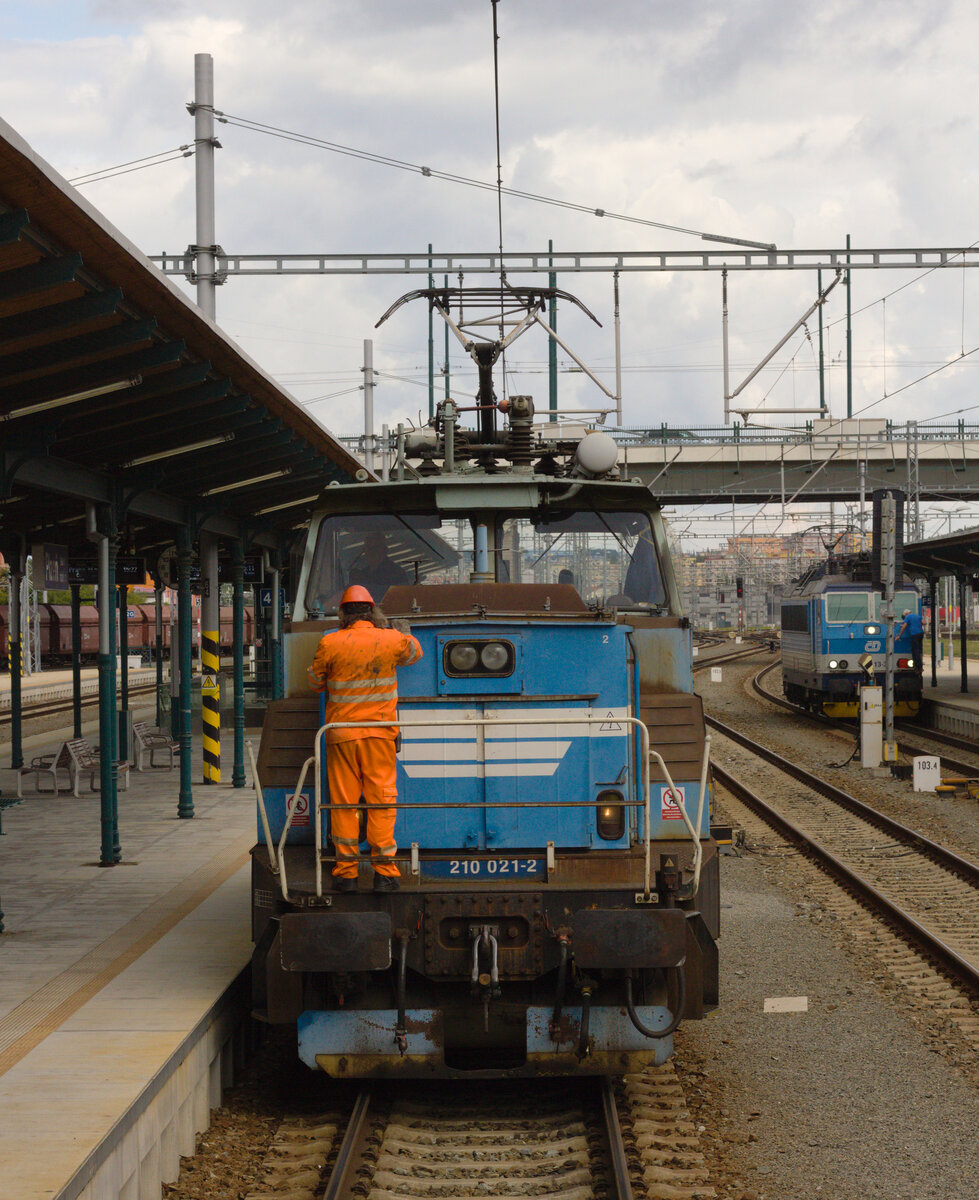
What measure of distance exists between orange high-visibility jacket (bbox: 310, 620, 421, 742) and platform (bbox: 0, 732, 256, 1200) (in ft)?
5.85

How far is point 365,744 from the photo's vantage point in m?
6.31

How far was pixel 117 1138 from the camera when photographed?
5223 mm

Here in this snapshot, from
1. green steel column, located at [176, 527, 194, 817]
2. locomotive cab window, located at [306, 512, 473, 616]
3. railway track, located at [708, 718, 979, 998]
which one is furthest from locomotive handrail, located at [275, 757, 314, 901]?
green steel column, located at [176, 527, 194, 817]

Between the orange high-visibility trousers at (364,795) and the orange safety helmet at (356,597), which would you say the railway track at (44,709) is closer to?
the orange safety helmet at (356,597)

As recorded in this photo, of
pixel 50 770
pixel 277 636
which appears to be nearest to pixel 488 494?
pixel 50 770

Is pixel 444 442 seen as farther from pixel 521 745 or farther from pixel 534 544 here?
pixel 521 745

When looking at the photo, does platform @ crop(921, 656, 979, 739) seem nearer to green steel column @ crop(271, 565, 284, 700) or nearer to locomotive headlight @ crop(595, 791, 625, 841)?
green steel column @ crop(271, 565, 284, 700)

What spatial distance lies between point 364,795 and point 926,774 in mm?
14385

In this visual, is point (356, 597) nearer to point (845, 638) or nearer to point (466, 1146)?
point (466, 1146)

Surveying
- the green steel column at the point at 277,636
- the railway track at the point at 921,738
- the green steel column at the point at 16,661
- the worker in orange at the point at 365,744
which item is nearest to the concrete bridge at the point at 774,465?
the railway track at the point at 921,738

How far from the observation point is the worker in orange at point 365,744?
20.5ft

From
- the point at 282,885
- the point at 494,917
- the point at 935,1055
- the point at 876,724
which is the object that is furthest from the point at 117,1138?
the point at 876,724

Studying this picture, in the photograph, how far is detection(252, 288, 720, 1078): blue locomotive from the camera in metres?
6.10

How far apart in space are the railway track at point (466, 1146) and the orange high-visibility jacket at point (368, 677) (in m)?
1.95
